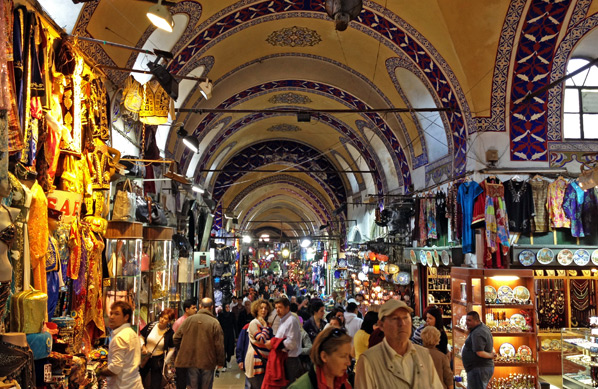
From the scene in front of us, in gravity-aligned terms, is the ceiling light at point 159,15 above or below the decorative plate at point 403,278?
above

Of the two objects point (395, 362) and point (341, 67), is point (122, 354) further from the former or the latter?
point (341, 67)

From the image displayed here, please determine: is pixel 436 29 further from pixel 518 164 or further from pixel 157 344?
pixel 157 344

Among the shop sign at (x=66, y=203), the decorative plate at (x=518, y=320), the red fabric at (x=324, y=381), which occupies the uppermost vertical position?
the shop sign at (x=66, y=203)

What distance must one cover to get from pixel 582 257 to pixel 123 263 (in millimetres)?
6762

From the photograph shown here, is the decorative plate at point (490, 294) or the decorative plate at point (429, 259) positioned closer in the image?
the decorative plate at point (490, 294)

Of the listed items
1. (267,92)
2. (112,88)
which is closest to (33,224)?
(112,88)

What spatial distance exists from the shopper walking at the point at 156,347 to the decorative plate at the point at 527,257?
17.7 ft

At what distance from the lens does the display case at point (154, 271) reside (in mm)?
6840

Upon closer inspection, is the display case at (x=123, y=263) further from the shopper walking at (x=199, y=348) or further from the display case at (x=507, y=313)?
the display case at (x=507, y=313)

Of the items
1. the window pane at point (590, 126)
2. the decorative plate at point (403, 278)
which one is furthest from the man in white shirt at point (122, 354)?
the decorative plate at point (403, 278)

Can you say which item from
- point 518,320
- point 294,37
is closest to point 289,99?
point 294,37

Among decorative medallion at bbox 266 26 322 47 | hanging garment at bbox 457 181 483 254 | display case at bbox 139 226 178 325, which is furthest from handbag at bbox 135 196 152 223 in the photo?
hanging garment at bbox 457 181 483 254

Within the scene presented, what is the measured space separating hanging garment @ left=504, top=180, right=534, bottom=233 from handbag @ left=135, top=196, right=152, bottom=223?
536 cm

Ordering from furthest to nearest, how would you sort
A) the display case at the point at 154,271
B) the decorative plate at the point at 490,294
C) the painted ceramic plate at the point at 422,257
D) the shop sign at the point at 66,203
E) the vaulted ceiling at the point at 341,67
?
the painted ceramic plate at the point at 422,257
the decorative plate at the point at 490,294
the vaulted ceiling at the point at 341,67
the display case at the point at 154,271
the shop sign at the point at 66,203
